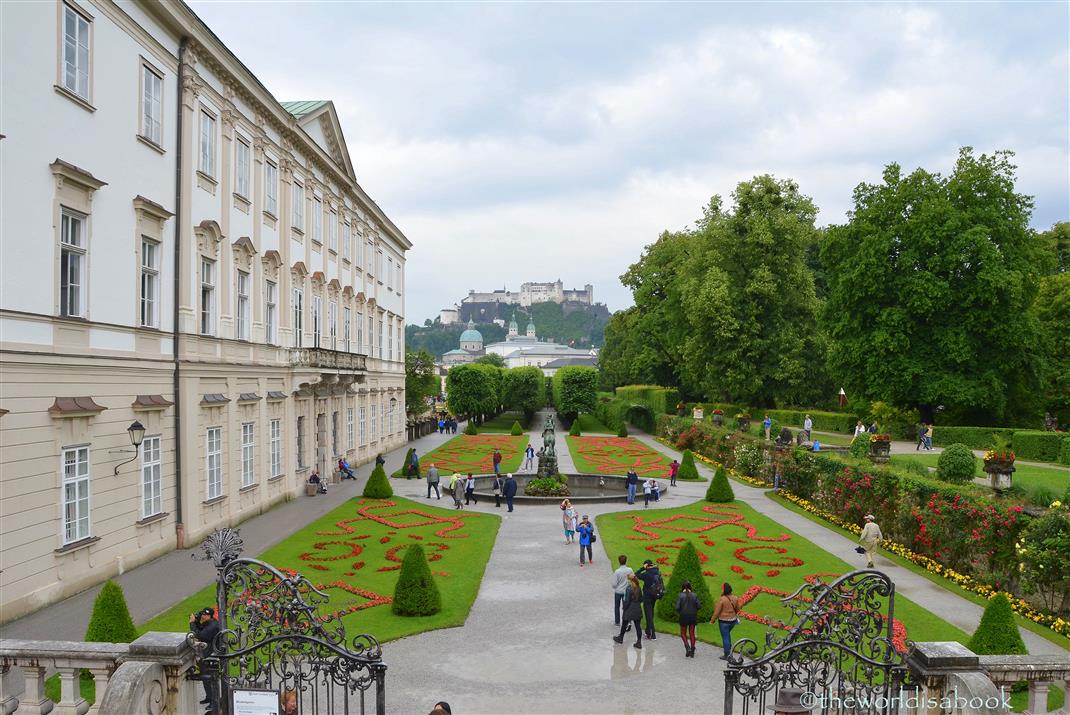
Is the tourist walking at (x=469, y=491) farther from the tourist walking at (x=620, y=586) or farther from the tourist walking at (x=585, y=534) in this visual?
the tourist walking at (x=620, y=586)

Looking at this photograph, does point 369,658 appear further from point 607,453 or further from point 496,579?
point 607,453

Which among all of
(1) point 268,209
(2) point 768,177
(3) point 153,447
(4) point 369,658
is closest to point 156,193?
(3) point 153,447

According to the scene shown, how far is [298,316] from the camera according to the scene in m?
32.0

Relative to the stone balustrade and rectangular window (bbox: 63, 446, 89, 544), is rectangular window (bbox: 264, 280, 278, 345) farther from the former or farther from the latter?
the stone balustrade

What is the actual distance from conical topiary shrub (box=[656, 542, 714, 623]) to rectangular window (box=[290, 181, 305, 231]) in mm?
21773

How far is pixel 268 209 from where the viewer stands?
28219 millimetres

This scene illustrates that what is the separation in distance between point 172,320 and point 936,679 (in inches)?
744

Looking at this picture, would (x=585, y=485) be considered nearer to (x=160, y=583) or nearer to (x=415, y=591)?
(x=415, y=591)

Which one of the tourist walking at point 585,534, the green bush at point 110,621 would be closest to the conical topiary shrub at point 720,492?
the tourist walking at point 585,534

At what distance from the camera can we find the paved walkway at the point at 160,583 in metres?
13.9

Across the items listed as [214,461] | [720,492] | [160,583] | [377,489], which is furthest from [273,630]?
[720,492]

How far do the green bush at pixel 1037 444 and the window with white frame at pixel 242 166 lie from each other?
32.7 meters

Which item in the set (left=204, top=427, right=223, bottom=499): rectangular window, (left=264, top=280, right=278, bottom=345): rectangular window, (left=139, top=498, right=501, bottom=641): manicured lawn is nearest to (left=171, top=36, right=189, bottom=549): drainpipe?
(left=204, top=427, right=223, bottom=499): rectangular window

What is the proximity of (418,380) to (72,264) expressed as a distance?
4924 cm
